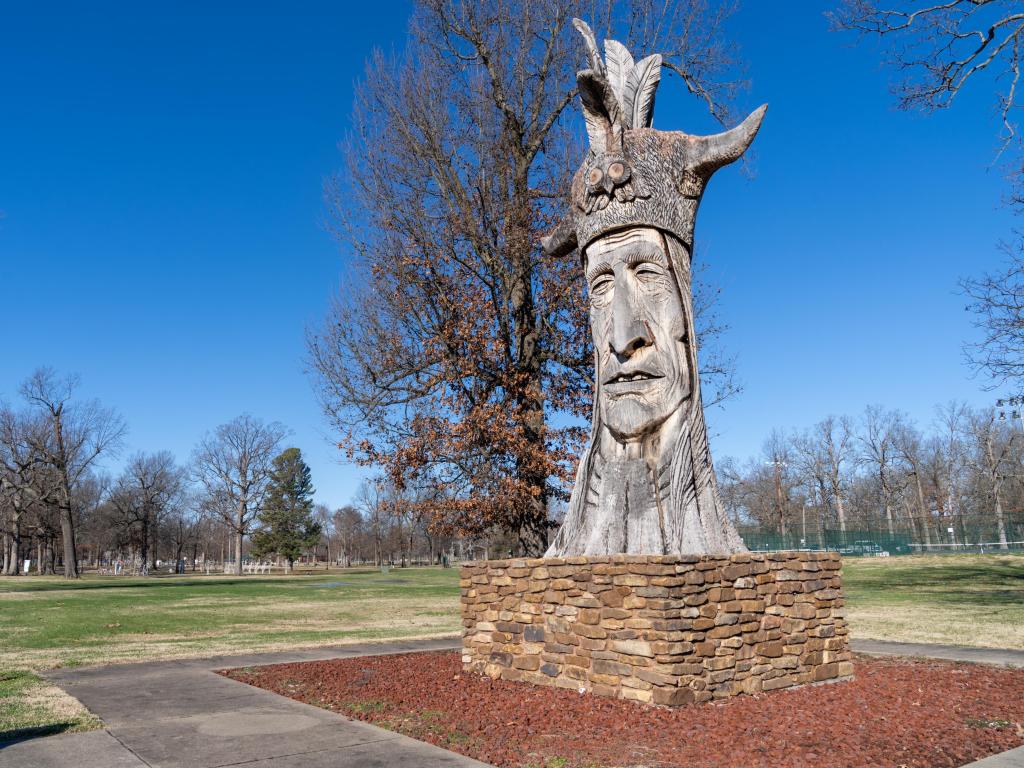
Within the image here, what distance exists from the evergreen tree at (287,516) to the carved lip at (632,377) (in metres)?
67.1

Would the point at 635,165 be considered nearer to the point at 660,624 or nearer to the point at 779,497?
the point at 660,624

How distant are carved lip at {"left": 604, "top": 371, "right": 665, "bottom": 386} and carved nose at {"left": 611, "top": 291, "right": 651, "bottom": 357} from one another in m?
0.20

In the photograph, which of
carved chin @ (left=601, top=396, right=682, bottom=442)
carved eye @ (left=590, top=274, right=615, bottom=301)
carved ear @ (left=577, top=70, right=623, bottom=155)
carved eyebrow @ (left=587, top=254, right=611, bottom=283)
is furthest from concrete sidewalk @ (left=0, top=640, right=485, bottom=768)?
carved ear @ (left=577, top=70, right=623, bottom=155)

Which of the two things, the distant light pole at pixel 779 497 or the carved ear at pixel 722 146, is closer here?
the carved ear at pixel 722 146

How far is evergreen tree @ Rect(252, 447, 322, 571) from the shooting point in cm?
7031

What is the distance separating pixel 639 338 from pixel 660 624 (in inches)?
112

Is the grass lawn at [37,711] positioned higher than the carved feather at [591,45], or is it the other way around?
the carved feather at [591,45]

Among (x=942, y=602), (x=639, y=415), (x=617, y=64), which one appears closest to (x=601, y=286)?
(x=639, y=415)

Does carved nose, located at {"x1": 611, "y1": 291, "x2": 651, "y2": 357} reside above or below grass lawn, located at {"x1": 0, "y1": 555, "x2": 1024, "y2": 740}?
above

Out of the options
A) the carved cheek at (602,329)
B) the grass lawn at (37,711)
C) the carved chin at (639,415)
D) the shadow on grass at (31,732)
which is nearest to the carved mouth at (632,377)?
the carved chin at (639,415)

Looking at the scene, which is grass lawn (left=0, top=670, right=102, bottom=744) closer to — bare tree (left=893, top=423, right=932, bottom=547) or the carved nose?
the carved nose

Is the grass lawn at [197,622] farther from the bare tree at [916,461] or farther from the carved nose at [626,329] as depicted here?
the bare tree at [916,461]

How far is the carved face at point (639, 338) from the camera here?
7.59 meters

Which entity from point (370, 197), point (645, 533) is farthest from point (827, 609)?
point (370, 197)
